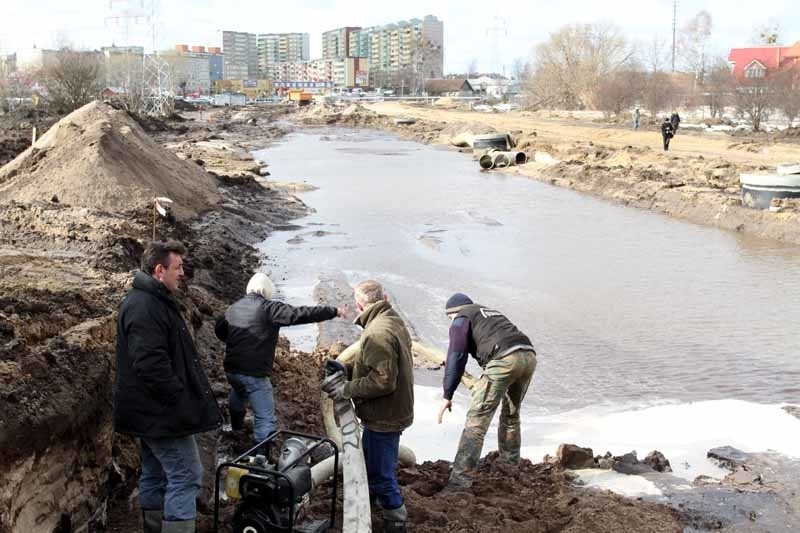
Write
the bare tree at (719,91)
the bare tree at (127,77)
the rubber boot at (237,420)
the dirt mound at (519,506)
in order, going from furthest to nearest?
the bare tree at (127,77), the bare tree at (719,91), the rubber boot at (237,420), the dirt mound at (519,506)

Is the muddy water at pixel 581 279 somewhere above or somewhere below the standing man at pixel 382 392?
below

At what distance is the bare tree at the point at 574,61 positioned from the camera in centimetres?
8400

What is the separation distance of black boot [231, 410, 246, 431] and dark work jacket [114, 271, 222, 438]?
2152 mm

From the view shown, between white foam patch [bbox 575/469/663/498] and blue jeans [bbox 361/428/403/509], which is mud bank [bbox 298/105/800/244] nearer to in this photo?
white foam patch [bbox 575/469/663/498]

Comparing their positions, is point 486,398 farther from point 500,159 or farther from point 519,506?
point 500,159

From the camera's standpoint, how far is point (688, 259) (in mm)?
18766

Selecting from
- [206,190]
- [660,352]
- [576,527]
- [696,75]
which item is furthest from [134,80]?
[576,527]

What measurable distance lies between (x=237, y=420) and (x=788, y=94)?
41.2 m

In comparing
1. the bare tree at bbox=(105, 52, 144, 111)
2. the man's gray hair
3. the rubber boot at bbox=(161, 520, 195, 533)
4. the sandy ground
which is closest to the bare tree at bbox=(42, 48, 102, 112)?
the bare tree at bbox=(105, 52, 144, 111)

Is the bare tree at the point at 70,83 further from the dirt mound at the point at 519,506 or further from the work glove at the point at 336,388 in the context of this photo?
the work glove at the point at 336,388

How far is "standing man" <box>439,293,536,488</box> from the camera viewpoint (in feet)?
22.2

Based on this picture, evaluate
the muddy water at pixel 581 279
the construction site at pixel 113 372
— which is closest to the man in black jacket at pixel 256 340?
the construction site at pixel 113 372

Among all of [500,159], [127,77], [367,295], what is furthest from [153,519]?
[127,77]

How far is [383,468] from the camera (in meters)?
5.57
